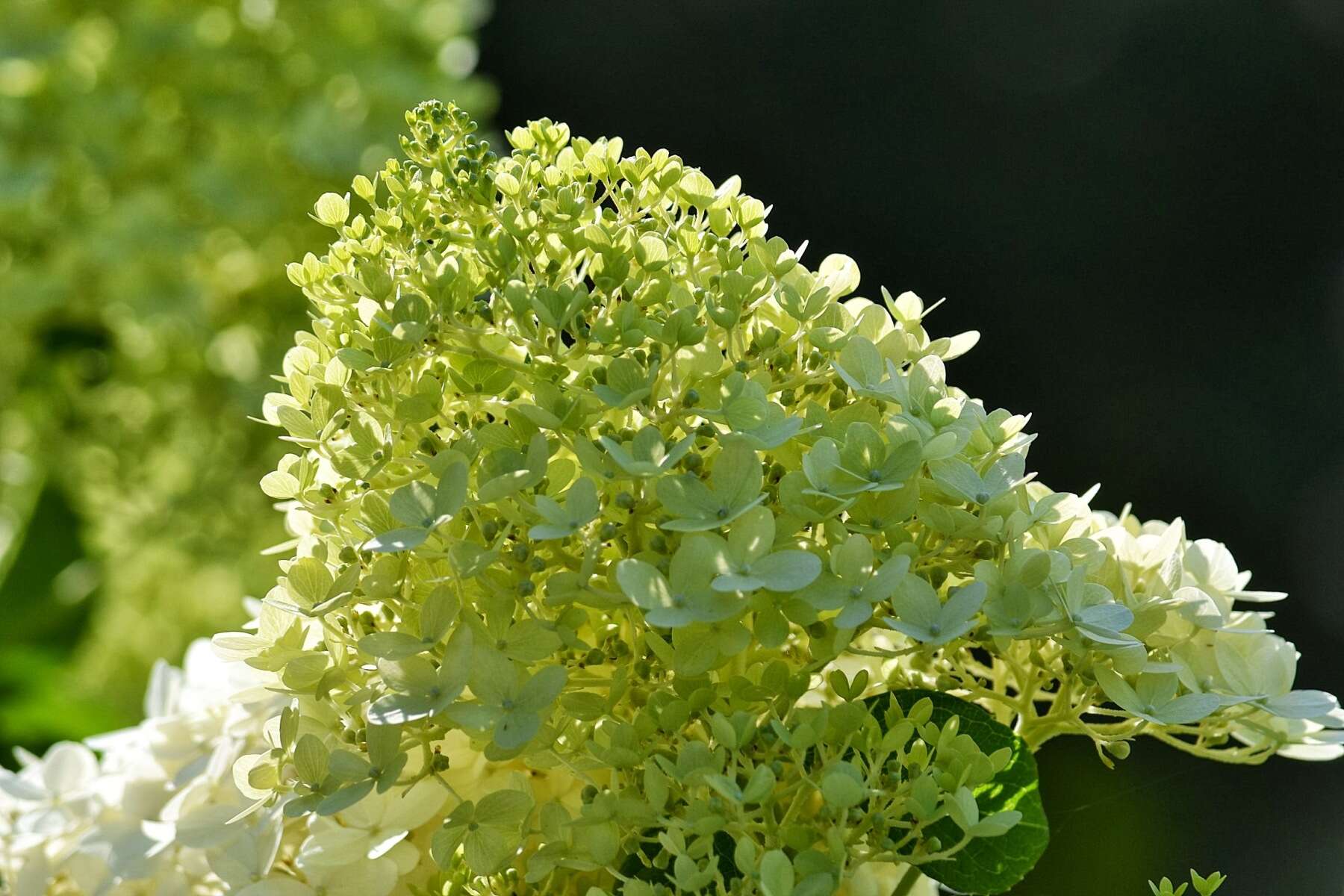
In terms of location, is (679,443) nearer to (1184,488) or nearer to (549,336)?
(549,336)

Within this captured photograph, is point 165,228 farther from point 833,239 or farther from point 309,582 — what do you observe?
point 833,239

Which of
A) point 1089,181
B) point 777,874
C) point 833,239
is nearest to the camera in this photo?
point 777,874

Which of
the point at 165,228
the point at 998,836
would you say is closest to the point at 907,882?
the point at 998,836

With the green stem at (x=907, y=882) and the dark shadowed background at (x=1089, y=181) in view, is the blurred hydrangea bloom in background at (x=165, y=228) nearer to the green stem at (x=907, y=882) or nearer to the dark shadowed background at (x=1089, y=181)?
the dark shadowed background at (x=1089, y=181)

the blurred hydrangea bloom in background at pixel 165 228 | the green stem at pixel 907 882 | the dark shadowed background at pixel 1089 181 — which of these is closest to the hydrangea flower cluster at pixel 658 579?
the green stem at pixel 907 882

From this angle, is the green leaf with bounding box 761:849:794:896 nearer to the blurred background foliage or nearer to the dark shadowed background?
the blurred background foliage

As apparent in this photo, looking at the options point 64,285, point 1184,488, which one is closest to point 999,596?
point 64,285
